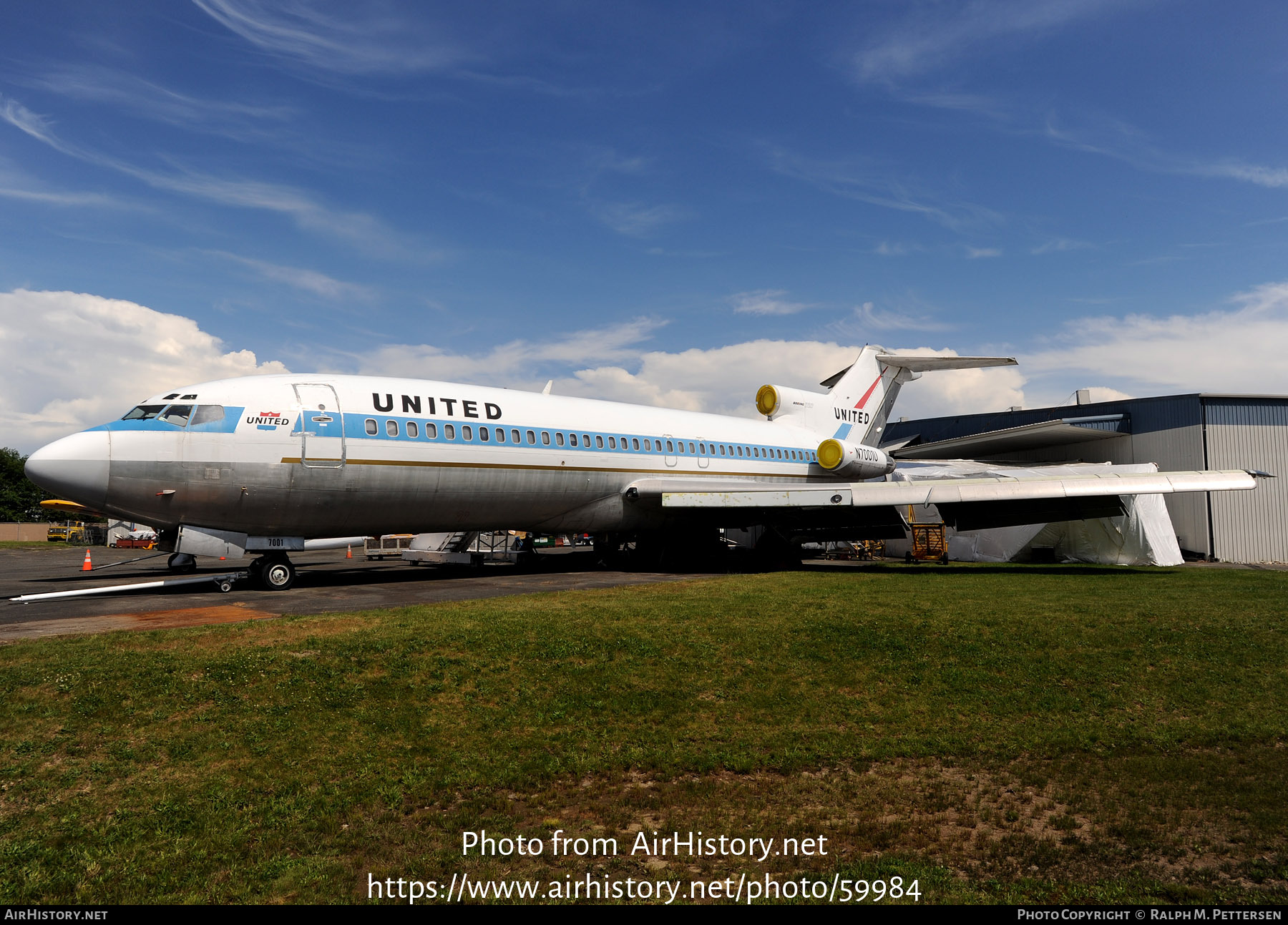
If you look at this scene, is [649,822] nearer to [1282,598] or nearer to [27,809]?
[27,809]

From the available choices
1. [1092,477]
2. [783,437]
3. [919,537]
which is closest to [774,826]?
[1092,477]

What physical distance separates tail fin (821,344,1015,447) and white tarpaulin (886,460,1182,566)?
246 cm

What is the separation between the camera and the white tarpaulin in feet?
89.1

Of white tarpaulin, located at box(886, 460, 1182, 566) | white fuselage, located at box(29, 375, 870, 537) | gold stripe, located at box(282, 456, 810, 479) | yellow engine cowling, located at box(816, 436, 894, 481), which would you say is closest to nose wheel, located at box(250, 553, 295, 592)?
white fuselage, located at box(29, 375, 870, 537)

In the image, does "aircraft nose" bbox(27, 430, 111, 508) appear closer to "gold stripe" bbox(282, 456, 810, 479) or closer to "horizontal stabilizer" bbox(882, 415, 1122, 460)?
"gold stripe" bbox(282, 456, 810, 479)

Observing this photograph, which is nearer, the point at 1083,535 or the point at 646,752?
the point at 646,752

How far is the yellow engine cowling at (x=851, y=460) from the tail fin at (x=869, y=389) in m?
3.68

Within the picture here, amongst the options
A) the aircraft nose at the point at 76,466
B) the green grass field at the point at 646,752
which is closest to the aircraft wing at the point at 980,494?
the green grass field at the point at 646,752

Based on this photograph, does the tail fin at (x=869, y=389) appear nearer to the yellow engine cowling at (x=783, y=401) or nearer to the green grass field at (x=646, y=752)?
the yellow engine cowling at (x=783, y=401)

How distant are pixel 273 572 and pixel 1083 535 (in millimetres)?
28579

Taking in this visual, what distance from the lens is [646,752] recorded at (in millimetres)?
6836

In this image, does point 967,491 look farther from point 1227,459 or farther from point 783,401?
point 1227,459

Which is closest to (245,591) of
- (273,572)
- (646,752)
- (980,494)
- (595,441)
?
(273,572)

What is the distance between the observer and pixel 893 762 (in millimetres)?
6824
